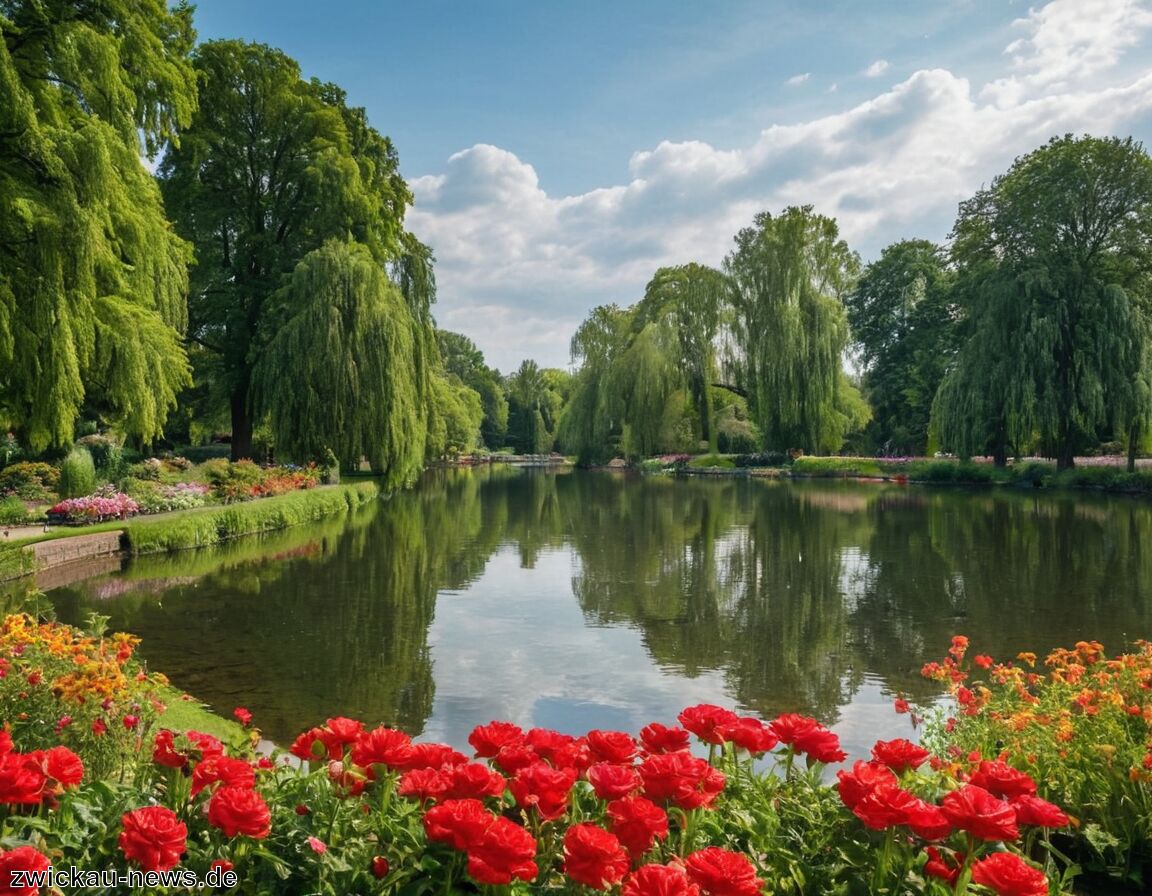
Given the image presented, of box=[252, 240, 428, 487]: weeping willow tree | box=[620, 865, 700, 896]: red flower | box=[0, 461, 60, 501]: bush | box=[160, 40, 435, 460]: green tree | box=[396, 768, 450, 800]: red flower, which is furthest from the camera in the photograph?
box=[160, 40, 435, 460]: green tree

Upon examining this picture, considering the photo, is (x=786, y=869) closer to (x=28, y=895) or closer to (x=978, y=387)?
(x=28, y=895)

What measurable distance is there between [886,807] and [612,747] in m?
0.68

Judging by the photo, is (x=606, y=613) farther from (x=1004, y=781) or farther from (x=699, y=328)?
(x=699, y=328)

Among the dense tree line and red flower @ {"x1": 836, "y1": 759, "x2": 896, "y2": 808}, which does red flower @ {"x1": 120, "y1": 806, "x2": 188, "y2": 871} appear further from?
the dense tree line

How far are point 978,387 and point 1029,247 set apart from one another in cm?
530

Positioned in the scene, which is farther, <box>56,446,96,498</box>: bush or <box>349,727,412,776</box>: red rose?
<box>56,446,96,498</box>: bush

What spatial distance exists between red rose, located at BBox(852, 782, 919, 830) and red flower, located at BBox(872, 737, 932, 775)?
420 mm

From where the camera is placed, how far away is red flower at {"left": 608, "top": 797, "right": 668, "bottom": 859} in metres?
1.69

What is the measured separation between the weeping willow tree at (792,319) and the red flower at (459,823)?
3553cm

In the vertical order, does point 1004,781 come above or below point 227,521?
above

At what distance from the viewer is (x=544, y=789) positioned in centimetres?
178

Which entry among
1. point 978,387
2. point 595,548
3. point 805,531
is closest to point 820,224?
point 978,387

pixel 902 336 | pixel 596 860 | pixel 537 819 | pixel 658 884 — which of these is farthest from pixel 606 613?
pixel 902 336

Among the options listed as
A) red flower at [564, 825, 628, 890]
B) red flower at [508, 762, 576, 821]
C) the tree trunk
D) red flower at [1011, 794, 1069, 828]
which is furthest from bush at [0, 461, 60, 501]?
red flower at [1011, 794, 1069, 828]
